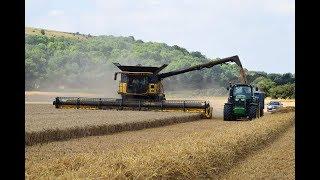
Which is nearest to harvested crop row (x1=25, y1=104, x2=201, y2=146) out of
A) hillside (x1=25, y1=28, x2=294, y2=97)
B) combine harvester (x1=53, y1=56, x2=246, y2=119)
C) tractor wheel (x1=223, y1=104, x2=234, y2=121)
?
tractor wheel (x1=223, y1=104, x2=234, y2=121)

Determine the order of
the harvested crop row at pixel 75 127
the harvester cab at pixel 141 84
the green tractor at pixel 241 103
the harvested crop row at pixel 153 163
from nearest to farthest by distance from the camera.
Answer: the harvested crop row at pixel 153 163 < the harvested crop row at pixel 75 127 < the green tractor at pixel 241 103 < the harvester cab at pixel 141 84

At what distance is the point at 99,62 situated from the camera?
130500 millimetres

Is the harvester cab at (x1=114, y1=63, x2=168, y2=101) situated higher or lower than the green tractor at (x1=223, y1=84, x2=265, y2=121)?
higher

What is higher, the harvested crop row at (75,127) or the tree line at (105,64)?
the tree line at (105,64)

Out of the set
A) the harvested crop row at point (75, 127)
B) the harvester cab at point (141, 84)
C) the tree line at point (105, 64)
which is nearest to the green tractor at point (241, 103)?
the harvested crop row at point (75, 127)

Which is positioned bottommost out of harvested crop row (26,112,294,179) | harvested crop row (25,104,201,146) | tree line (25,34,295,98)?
harvested crop row (25,104,201,146)

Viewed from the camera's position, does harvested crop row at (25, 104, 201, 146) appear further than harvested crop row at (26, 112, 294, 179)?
Yes

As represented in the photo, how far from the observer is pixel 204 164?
467 inches

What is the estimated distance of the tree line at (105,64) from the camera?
113125mm

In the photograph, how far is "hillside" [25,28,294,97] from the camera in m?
114

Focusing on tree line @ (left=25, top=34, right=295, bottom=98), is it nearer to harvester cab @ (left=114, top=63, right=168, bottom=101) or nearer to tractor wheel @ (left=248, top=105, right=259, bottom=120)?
harvester cab @ (left=114, top=63, right=168, bottom=101)

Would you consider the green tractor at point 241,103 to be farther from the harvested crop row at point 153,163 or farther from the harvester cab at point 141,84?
the harvested crop row at point 153,163
